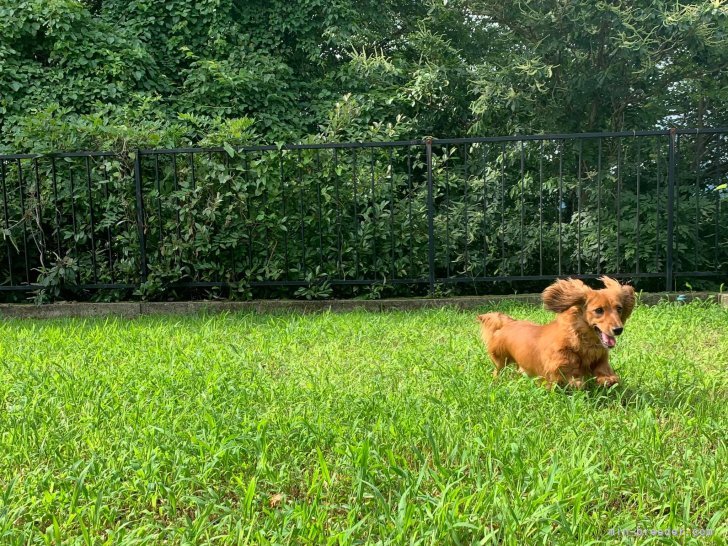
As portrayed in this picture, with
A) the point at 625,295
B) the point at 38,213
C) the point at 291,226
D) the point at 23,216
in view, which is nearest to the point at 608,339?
the point at 625,295

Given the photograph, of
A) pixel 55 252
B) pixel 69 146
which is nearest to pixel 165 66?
pixel 69 146

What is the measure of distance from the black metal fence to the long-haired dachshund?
3.26m

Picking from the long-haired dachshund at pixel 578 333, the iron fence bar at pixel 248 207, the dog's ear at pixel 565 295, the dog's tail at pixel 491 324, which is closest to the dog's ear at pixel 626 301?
the long-haired dachshund at pixel 578 333

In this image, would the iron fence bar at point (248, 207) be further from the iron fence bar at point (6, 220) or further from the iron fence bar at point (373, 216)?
the iron fence bar at point (6, 220)

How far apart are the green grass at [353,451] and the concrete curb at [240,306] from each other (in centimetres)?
228

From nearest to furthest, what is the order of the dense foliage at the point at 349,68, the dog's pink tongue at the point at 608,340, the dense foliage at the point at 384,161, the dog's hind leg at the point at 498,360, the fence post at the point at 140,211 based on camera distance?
the dog's pink tongue at the point at 608,340
the dog's hind leg at the point at 498,360
the fence post at the point at 140,211
the dense foliage at the point at 384,161
the dense foliage at the point at 349,68

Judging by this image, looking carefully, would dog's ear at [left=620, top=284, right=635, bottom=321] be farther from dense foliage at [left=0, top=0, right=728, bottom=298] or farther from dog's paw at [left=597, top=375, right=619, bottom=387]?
dense foliage at [left=0, top=0, right=728, bottom=298]

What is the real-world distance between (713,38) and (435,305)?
13.7ft

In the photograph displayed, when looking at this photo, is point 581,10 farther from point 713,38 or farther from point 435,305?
point 435,305

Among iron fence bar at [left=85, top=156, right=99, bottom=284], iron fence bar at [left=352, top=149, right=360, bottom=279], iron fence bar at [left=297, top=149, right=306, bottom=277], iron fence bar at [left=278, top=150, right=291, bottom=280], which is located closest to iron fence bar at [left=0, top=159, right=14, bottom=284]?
iron fence bar at [left=85, top=156, right=99, bottom=284]

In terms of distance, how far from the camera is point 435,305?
5.71 metres

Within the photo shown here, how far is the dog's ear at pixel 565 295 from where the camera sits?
8.32 feet

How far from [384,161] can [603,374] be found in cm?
422

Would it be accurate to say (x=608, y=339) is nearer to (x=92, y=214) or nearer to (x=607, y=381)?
(x=607, y=381)
